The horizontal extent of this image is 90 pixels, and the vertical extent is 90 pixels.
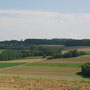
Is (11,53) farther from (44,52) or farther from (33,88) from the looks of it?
(33,88)

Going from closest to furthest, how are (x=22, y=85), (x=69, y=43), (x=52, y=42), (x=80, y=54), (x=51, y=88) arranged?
(x=51, y=88), (x=22, y=85), (x=80, y=54), (x=69, y=43), (x=52, y=42)

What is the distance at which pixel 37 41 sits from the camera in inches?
6294

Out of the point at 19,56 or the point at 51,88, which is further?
the point at 19,56

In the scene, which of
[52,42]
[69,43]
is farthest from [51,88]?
[52,42]

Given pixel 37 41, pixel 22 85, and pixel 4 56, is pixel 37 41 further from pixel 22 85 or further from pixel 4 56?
pixel 22 85

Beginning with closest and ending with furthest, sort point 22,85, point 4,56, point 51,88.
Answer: point 51,88
point 22,85
point 4,56

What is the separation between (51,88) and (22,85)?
152 cm

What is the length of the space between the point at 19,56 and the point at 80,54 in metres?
28.4

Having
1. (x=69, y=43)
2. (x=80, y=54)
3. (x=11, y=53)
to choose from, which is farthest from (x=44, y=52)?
(x=69, y=43)

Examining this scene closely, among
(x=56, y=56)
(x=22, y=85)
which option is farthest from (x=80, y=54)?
(x=22, y=85)

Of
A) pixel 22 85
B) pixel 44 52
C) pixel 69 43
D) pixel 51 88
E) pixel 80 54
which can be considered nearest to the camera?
pixel 51 88

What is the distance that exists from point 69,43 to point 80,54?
4456 centimetres

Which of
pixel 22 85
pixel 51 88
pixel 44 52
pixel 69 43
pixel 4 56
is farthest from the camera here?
pixel 69 43

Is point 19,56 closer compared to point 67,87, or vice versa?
point 67,87
